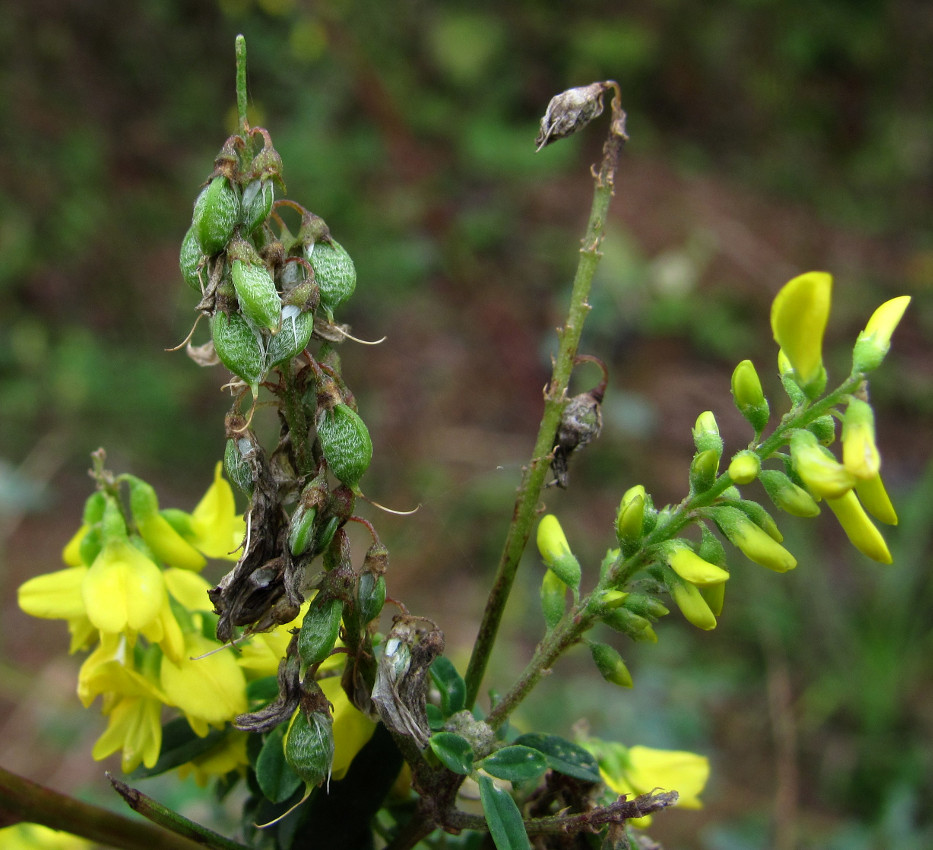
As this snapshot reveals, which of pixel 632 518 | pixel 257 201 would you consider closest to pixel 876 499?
pixel 632 518

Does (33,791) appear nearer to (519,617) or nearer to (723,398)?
(519,617)

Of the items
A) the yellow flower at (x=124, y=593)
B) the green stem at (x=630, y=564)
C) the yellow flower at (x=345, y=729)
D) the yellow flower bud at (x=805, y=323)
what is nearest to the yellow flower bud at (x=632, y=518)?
the green stem at (x=630, y=564)

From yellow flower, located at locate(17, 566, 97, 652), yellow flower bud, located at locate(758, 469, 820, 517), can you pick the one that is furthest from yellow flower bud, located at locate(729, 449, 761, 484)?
yellow flower, located at locate(17, 566, 97, 652)

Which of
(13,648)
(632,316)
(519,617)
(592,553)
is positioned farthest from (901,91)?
(13,648)

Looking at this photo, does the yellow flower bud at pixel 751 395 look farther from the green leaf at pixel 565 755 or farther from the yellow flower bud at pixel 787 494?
the green leaf at pixel 565 755

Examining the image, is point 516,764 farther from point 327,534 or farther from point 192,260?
point 192,260
